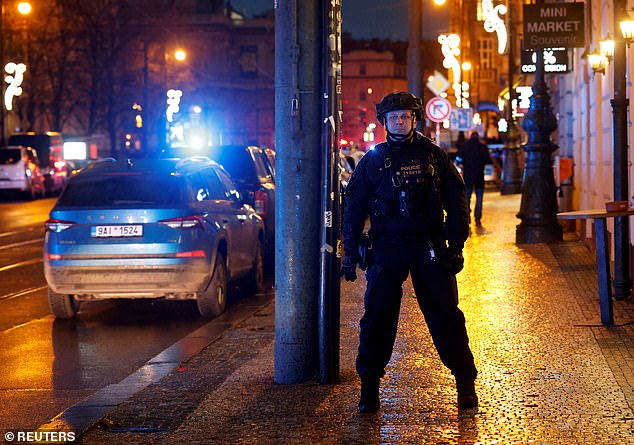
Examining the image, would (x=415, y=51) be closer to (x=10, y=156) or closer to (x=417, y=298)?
(x=417, y=298)

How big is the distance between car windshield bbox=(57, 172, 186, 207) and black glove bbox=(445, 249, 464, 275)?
6129mm

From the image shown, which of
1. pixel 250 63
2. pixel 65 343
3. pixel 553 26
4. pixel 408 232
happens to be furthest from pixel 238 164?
pixel 250 63

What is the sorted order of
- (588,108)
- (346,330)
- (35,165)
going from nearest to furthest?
1. (346,330)
2. (588,108)
3. (35,165)

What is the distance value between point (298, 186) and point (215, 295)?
5177 millimetres

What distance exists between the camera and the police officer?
23.9ft

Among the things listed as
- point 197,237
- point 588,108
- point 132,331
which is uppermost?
point 588,108

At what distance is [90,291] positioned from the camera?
1277cm

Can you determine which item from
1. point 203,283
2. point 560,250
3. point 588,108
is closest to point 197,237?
point 203,283

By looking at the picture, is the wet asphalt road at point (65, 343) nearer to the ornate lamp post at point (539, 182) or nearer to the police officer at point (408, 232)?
the police officer at point (408, 232)

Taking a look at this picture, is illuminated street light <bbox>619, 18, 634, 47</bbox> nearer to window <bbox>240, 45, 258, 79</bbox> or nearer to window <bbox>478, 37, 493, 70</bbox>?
window <bbox>478, 37, 493, 70</bbox>

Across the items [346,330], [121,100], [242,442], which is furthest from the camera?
[121,100]

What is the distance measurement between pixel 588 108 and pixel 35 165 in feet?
97.6

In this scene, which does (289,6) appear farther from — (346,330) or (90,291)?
(90,291)

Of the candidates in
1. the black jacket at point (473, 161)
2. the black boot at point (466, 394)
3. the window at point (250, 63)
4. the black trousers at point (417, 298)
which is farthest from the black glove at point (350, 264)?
the window at point (250, 63)
